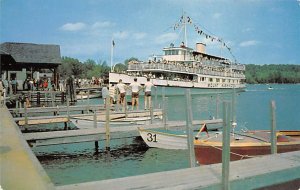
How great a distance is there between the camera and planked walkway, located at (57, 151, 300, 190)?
4.02 metres

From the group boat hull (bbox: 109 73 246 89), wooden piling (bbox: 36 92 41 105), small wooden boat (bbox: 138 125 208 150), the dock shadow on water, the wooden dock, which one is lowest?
the dock shadow on water

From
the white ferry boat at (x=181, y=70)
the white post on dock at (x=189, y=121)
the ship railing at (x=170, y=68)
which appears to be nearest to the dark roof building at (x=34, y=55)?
the white ferry boat at (x=181, y=70)

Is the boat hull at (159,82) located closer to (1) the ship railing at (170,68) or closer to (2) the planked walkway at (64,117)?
(1) the ship railing at (170,68)

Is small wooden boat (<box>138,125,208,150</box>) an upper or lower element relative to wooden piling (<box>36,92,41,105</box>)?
lower

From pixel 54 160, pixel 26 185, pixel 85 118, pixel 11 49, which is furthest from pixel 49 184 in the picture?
pixel 11 49

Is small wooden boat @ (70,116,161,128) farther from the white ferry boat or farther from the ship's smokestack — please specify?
the ship's smokestack

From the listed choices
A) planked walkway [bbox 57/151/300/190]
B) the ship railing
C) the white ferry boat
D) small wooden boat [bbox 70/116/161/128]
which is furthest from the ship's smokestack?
planked walkway [bbox 57/151/300/190]

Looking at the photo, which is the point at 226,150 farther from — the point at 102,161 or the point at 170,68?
the point at 170,68

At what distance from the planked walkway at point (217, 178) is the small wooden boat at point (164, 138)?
6.06 meters

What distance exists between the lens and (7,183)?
3904 mm

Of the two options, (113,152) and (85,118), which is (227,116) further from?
(85,118)

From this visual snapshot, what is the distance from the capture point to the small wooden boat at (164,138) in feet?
37.5

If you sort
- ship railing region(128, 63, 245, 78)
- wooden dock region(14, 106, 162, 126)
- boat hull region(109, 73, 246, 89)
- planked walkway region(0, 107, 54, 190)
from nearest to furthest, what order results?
planked walkway region(0, 107, 54, 190) → wooden dock region(14, 106, 162, 126) → boat hull region(109, 73, 246, 89) → ship railing region(128, 63, 245, 78)

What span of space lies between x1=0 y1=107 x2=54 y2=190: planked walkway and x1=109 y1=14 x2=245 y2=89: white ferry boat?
30.4m
